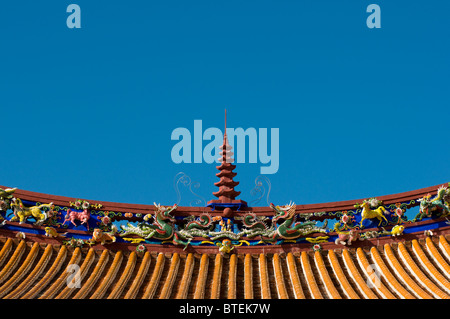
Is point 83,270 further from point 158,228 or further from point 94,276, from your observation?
point 158,228

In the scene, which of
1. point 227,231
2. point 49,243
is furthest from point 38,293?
point 227,231

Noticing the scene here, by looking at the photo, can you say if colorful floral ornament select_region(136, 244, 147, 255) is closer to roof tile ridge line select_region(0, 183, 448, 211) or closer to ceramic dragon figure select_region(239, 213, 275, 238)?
roof tile ridge line select_region(0, 183, 448, 211)

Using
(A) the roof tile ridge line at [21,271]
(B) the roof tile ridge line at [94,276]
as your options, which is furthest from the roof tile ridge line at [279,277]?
(A) the roof tile ridge line at [21,271]

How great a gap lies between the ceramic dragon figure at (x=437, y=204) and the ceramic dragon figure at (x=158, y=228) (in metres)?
4.78

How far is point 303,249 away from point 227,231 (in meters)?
1.54

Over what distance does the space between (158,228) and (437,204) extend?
536 cm

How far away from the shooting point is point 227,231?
44.8 feet

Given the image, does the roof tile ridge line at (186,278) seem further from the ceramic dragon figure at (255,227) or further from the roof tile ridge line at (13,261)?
the roof tile ridge line at (13,261)

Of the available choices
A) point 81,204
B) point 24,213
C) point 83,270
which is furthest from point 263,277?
point 24,213

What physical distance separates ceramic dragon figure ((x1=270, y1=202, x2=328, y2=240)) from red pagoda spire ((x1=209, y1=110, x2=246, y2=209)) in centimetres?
90

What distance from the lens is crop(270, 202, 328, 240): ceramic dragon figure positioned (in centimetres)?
1342

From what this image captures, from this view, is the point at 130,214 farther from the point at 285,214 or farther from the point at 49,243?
the point at 285,214

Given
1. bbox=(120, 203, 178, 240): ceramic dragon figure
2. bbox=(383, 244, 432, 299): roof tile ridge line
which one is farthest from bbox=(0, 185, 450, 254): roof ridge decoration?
bbox=(383, 244, 432, 299): roof tile ridge line
